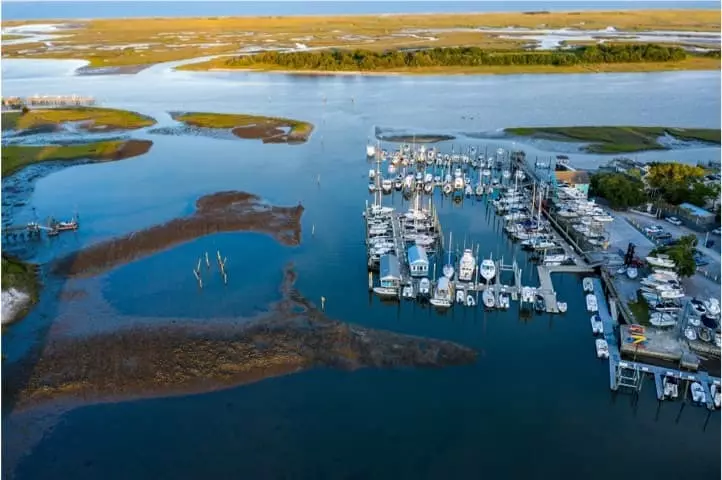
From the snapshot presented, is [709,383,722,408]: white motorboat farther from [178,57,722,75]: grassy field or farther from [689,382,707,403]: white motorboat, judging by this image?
[178,57,722,75]: grassy field

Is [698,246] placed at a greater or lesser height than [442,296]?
greater

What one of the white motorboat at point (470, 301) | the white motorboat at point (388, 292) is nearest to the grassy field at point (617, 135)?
the white motorboat at point (470, 301)

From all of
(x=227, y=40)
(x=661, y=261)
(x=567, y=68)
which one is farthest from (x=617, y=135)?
(x=227, y=40)

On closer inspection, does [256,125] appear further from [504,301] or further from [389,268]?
[504,301]

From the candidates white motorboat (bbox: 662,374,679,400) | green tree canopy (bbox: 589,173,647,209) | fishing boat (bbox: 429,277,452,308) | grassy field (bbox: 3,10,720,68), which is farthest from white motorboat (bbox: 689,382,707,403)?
grassy field (bbox: 3,10,720,68)

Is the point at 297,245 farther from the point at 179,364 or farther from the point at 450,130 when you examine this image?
the point at 450,130

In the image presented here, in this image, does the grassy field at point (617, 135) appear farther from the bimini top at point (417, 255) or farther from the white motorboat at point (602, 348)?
the white motorboat at point (602, 348)
